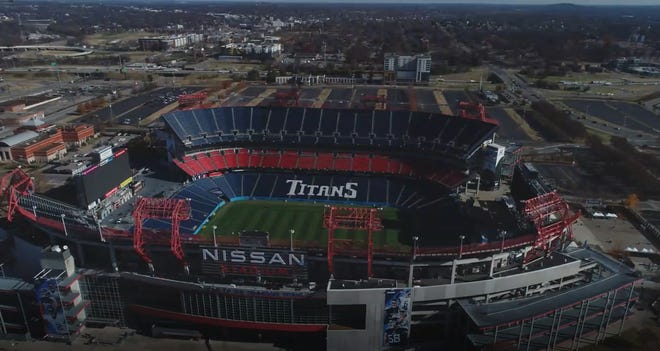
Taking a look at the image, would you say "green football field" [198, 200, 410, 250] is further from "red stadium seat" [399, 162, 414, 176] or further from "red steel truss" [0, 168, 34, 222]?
"red steel truss" [0, 168, 34, 222]

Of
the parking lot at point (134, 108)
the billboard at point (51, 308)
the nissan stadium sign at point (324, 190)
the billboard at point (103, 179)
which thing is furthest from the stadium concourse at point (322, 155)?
the parking lot at point (134, 108)

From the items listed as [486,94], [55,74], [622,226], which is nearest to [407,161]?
[622,226]

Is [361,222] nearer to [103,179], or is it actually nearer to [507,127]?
[103,179]

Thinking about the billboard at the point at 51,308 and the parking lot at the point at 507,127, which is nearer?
the billboard at the point at 51,308

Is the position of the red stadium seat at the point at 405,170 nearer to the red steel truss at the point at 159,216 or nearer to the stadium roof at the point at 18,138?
the red steel truss at the point at 159,216

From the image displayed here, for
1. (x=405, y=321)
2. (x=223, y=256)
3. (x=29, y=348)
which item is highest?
(x=223, y=256)

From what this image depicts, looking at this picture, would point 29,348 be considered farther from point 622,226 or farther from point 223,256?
point 622,226

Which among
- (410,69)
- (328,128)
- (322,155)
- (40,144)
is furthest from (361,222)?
(410,69)
